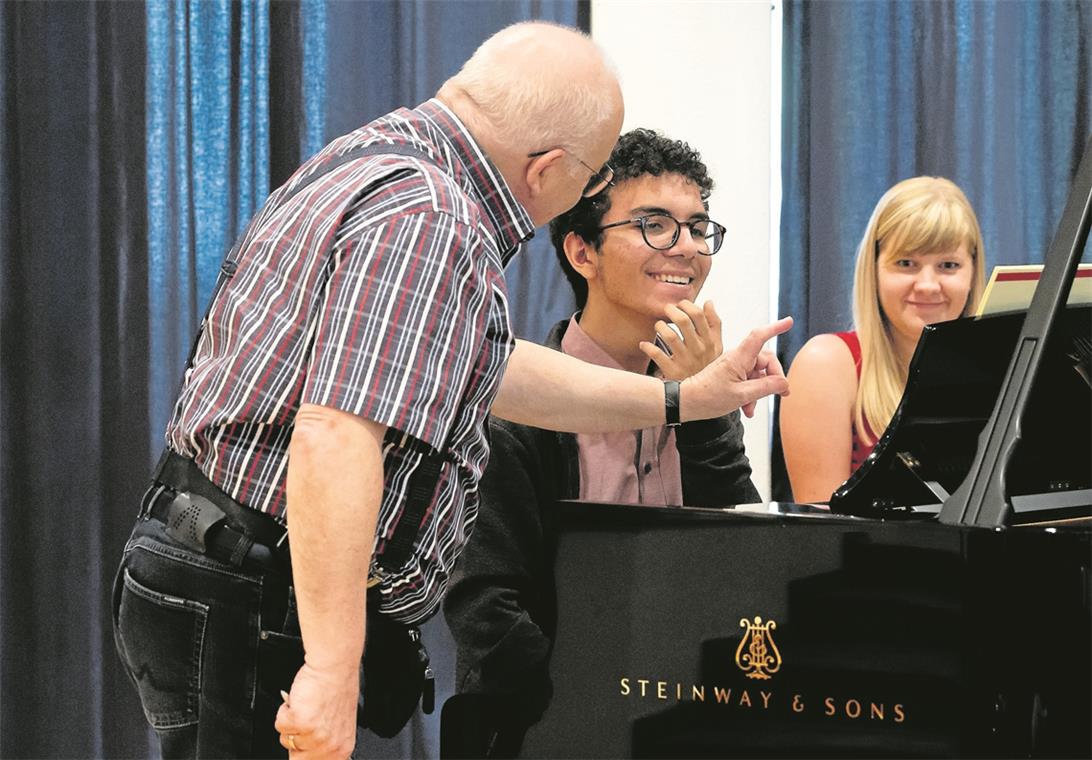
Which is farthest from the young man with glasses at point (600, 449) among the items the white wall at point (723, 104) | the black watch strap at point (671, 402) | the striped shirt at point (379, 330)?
the white wall at point (723, 104)

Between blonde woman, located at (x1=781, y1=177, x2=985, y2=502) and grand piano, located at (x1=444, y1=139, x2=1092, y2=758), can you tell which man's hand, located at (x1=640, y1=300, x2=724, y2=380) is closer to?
grand piano, located at (x1=444, y1=139, x2=1092, y2=758)

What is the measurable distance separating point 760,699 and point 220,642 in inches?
25.0

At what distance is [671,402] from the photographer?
5.97ft

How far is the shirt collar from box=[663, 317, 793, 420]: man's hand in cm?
50

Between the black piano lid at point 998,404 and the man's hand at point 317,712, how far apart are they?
0.67 metres

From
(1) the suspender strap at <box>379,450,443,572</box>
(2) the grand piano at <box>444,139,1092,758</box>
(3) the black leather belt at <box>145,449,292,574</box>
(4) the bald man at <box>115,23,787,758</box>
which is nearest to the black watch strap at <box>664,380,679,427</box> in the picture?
(2) the grand piano at <box>444,139,1092,758</box>

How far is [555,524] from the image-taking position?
5.06 feet

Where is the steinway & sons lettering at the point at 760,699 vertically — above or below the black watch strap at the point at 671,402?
below

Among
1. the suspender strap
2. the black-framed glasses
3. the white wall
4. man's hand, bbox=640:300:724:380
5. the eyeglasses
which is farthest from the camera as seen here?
the white wall

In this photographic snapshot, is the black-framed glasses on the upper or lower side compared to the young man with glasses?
upper

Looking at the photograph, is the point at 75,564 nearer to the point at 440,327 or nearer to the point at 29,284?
the point at 29,284

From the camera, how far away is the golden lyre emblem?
134 cm

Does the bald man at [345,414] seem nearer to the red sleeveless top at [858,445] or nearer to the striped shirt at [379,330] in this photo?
the striped shirt at [379,330]

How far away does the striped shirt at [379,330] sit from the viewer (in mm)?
1134
